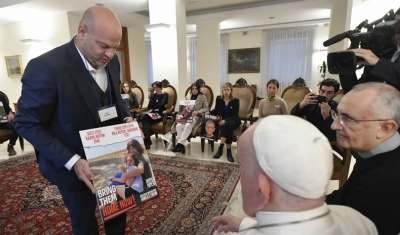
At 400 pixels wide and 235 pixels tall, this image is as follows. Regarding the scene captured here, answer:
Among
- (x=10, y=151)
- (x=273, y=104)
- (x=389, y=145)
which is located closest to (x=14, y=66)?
(x=10, y=151)

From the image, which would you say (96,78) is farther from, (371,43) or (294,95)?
(294,95)

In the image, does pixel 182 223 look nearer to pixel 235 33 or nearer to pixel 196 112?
pixel 196 112

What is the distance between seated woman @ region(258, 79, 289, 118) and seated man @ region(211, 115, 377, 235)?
262 centimetres

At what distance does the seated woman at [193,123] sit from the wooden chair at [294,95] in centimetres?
128

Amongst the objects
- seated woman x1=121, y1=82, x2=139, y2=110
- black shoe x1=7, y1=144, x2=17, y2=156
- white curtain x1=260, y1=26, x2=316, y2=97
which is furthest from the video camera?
white curtain x1=260, y1=26, x2=316, y2=97

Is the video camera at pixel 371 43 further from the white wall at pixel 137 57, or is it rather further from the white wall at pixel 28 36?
the white wall at pixel 137 57

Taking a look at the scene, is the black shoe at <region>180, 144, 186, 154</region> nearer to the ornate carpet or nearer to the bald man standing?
the ornate carpet

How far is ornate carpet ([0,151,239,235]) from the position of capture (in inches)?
75.7

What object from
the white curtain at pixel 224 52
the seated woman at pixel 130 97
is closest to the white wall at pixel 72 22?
the seated woman at pixel 130 97

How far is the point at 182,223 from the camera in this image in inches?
76.6

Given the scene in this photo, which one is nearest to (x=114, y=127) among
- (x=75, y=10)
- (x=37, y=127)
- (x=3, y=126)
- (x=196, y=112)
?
(x=37, y=127)

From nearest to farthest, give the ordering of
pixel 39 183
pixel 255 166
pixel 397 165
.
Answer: pixel 255 166 < pixel 397 165 < pixel 39 183

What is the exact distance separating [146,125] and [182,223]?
2.14 metres

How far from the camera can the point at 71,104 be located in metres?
0.98
